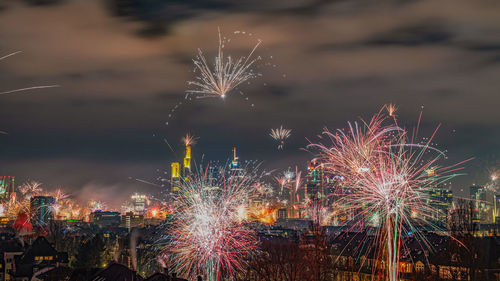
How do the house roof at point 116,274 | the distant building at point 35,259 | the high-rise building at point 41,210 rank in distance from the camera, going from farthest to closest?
the high-rise building at point 41,210 → the distant building at point 35,259 → the house roof at point 116,274

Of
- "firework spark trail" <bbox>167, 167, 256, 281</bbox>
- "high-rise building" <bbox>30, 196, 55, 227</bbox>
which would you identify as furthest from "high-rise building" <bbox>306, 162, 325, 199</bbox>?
"high-rise building" <bbox>30, 196, 55, 227</bbox>

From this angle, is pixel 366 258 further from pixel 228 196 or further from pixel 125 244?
pixel 125 244

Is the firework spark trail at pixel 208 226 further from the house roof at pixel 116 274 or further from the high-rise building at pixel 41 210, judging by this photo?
the high-rise building at pixel 41 210

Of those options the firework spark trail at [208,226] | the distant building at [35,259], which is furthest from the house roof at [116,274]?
the distant building at [35,259]

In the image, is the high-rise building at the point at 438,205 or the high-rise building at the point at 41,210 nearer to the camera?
the high-rise building at the point at 438,205

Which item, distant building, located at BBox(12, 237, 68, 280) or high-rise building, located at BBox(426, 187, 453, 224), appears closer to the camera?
high-rise building, located at BBox(426, 187, 453, 224)

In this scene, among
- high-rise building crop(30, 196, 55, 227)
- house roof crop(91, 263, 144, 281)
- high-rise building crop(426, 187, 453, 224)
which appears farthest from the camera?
high-rise building crop(30, 196, 55, 227)

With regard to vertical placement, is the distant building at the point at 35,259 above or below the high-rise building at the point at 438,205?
below

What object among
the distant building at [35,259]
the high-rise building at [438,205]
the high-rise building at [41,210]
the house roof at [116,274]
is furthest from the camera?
the high-rise building at [41,210]

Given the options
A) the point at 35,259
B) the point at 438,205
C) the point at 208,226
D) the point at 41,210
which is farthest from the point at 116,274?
the point at 438,205

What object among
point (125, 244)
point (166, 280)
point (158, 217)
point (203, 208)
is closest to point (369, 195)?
point (166, 280)

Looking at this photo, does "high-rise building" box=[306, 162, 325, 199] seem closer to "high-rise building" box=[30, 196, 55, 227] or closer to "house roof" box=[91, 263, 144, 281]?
"house roof" box=[91, 263, 144, 281]
